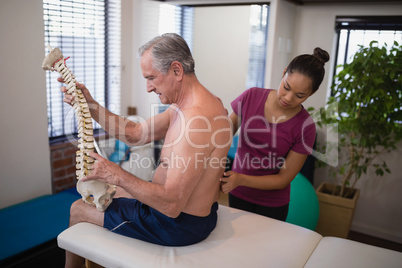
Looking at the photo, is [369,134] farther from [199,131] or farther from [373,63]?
[199,131]

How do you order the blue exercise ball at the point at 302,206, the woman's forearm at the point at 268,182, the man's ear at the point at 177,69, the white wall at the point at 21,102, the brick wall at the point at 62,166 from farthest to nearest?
the brick wall at the point at 62,166, the blue exercise ball at the point at 302,206, the white wall at the point at 21,102, the woman's forearm at the point at 268,182, the man's ear at the point at 177,69

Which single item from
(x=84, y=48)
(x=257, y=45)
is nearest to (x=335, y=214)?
(x=257, y=45)

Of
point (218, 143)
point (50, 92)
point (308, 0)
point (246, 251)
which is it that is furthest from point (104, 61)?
point (246, 251)

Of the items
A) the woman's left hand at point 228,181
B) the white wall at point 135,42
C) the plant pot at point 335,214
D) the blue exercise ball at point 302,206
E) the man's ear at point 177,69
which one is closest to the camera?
the man's ear at point 177,69

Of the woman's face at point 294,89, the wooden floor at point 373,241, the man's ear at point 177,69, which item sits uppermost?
the man's ear at point 177,69

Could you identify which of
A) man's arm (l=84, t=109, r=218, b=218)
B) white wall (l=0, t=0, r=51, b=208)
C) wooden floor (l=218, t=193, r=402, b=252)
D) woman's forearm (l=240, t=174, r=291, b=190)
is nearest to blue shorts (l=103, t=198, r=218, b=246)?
man's arm (l=84, t=109, r=218, b=218)

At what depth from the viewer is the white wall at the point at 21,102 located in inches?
93.7

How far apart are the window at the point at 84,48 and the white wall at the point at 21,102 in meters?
0.17

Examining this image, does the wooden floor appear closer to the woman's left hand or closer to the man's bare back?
the woman's left hand

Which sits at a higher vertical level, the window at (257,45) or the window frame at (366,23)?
the window frame at (366,23)

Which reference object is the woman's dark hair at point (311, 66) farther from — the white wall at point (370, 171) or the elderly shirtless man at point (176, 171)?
the white wall at point (370, 171)

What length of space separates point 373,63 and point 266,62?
889 millimetres

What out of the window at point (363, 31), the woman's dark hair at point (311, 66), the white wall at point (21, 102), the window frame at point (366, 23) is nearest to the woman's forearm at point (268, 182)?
the woman's dark hair at point (311, 66)

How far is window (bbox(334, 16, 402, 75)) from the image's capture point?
125 inches
